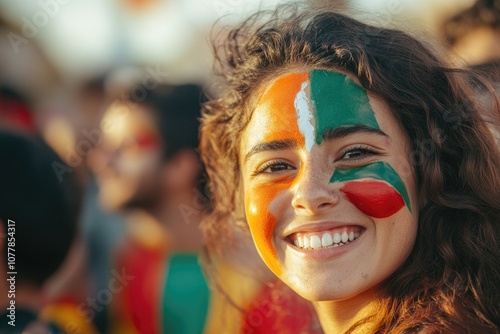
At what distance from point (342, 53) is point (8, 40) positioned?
342 centimetres

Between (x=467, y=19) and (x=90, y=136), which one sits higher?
(x=467, y=19)

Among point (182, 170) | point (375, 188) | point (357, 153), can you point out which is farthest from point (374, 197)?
point (182, 170)

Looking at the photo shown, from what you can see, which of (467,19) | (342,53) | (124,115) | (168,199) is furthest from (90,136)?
(342,53)

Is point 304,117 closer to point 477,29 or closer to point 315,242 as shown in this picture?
point 315,242

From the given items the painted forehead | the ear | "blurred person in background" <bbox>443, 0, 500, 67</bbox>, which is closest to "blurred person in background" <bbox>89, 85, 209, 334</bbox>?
the ear

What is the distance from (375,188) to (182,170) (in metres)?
2.01

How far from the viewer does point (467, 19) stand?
3.99 m

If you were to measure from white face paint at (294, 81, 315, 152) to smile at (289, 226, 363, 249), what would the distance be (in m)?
0.26

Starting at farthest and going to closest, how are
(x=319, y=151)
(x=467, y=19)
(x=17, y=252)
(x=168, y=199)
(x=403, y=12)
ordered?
(x=168, y=199) < (x=467, y=19) < (x=17, y=252) < (x=403, y=12) < (x=319, y=151)

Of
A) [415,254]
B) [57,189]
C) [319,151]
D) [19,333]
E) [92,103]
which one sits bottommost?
[92,103]

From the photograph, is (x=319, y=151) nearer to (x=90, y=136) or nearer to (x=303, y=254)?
(x=303, y=254)

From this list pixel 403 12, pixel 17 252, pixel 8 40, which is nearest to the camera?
pixel 403 12

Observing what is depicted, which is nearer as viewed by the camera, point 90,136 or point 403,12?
point 403,12

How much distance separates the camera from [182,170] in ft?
13.9
